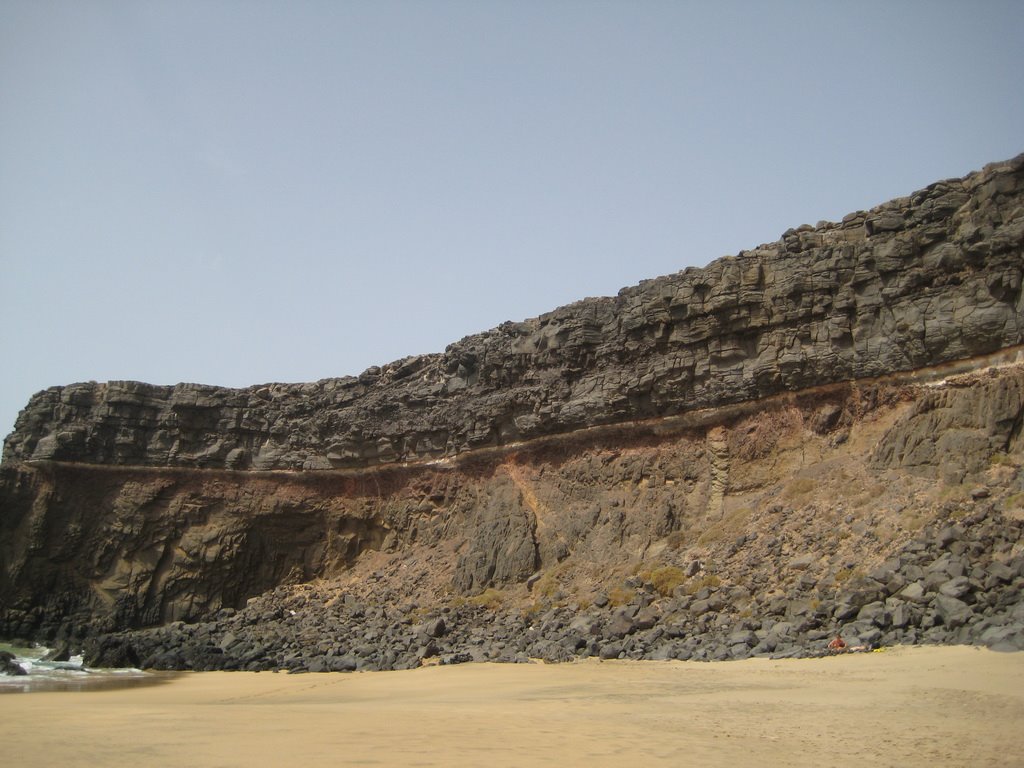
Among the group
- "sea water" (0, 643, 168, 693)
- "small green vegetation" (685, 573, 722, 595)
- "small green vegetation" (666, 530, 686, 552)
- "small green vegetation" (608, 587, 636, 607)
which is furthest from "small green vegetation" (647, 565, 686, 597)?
"sea water" (0, 643, 168, 693)

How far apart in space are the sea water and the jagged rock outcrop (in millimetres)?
10982

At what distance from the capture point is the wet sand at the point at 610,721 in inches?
315

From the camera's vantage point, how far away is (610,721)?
988cm

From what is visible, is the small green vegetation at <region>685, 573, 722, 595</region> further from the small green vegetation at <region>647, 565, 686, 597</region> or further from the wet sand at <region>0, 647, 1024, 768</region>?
the wet sand at <region>0, 647, 1024, 768</region>

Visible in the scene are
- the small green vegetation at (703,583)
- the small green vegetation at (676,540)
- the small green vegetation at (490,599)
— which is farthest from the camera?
the small green vegetation at (490,599)

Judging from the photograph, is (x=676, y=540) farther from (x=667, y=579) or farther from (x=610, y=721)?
(x=610, y=721)

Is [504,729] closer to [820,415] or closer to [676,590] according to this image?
[676,590]

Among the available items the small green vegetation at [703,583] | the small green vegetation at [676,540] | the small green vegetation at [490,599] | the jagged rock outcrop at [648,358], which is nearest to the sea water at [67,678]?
the small green vegetation at [490,599]

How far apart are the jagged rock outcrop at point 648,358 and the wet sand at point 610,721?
36.0 ft

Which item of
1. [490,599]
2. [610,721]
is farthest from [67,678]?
[610,721]

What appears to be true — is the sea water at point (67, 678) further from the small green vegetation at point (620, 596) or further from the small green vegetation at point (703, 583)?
the small green vegetation at point (703, 583)

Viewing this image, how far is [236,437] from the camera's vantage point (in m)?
36.1

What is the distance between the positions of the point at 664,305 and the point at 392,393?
12.4 meters

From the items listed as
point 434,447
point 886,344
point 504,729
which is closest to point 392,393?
point 434,447
